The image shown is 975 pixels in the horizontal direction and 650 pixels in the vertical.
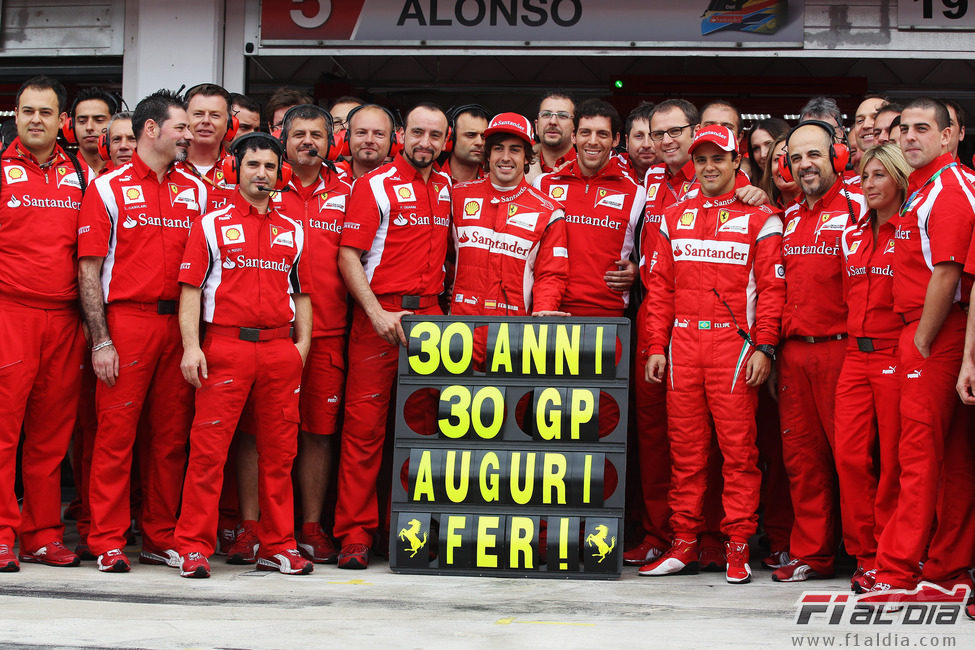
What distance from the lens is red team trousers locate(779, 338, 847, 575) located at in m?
4.98

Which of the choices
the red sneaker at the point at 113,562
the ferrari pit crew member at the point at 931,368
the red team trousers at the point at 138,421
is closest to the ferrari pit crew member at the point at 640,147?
the ferrari pit crew member at the point at 931,368

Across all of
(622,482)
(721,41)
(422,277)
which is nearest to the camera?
(622,482)

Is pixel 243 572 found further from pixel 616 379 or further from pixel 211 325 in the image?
pixel 616 379

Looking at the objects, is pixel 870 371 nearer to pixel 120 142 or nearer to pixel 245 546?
pixel 245 546

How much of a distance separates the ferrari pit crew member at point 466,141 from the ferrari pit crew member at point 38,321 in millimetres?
1972

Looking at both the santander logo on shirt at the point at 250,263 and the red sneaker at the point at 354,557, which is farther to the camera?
the red sneaker at the point at 354,557

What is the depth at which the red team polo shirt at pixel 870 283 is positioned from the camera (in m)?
4.57

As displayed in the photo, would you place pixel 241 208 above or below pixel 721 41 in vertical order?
below

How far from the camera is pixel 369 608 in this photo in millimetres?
4164

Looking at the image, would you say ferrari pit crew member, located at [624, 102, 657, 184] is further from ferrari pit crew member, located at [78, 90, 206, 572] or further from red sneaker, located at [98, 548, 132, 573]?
red sneaker, located at [98, 548, 132, 573]

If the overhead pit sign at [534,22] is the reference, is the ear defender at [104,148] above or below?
below

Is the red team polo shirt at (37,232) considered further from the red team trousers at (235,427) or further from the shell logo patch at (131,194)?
the red team trousers at (235,427)

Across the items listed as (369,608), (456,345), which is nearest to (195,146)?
(456,345)

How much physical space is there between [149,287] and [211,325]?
39 cm
